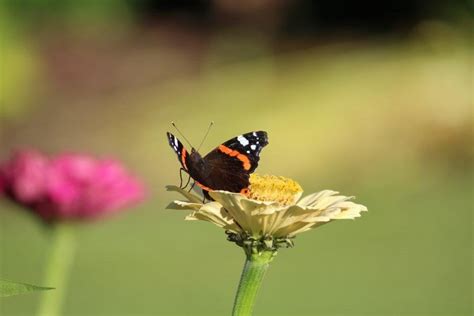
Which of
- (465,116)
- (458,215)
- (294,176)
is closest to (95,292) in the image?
(294,176)

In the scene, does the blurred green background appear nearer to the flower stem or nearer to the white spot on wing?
the white spot on wing

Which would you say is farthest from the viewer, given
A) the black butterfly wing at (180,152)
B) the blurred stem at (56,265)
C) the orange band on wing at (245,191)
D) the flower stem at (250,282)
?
the blurred stem at (56,265)

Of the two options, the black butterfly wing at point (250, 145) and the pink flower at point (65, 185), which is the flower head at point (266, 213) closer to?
the black butterfly wing at point (250, 145)

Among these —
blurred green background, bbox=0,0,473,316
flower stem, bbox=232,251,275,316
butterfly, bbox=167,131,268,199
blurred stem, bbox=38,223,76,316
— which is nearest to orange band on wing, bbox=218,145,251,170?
butterfly, bbox=167,131,268,199

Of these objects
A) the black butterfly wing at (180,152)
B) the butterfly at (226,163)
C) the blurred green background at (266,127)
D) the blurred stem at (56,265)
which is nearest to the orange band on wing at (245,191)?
the butterfly at (226,163)

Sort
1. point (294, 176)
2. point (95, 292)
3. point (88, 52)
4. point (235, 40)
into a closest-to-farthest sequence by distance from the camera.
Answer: point (95, 292) < point (294, 176) < point (88, 52) < point (235, 40)

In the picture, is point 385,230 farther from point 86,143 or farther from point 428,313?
point 86,143

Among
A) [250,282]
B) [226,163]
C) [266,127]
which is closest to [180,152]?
[226,163]

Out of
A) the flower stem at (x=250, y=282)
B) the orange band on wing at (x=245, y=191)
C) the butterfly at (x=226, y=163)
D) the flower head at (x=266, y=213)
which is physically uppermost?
the butterfly at (x=226, y=163)
